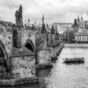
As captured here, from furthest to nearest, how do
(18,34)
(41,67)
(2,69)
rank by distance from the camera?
(41,67) < (18,34) < (2,69)

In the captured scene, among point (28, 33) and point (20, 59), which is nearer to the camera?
point (20, 59)

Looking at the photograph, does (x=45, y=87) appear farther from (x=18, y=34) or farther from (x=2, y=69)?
(x=18, y=34)

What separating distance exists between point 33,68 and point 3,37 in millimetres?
4041

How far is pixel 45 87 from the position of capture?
20.4m

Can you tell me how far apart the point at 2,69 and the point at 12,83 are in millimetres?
1525

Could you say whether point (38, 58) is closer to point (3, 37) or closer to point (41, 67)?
point (41, 67)

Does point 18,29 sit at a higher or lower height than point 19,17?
lower

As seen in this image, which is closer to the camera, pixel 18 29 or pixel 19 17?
pixel 19 17

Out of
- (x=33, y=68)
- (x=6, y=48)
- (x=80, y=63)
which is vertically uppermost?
(x=6, y=48)

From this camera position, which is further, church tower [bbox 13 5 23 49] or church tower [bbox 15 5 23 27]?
church tower [bbox 15 5 23 27]

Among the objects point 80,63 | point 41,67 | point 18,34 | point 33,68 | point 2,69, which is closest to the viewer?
point 2,69

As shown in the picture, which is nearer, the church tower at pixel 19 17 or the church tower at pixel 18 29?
the church tower at pixel 18 29

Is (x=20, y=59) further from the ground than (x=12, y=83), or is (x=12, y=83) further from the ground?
(x=20, y=59)

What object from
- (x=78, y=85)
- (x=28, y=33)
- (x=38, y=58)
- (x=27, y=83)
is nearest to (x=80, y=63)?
(x=38, y=58)
